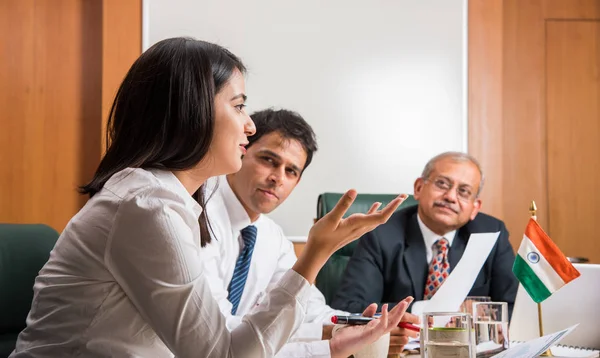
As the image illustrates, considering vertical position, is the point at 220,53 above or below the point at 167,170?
above

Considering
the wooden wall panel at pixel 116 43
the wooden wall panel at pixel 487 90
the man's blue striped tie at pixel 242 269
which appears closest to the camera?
the man's blue striped tie at pixel 242 269

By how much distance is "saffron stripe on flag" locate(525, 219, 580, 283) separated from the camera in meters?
1.94

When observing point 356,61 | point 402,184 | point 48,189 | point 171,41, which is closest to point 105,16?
point 48,189

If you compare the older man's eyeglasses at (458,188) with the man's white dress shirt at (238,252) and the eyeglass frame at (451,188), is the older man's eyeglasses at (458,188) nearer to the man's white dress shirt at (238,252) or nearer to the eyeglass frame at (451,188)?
the eyeglass frame at (451,188)

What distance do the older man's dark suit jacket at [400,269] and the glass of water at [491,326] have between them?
0.99 metres

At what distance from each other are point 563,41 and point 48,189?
3324mm

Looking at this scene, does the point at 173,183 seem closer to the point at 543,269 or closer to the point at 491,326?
the point at 491,326

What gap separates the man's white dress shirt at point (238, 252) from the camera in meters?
2.37

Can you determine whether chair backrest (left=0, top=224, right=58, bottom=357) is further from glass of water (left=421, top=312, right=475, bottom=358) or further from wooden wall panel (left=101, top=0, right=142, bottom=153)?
wooden wall panel (left=101, top=0, right=142, bottom=153)

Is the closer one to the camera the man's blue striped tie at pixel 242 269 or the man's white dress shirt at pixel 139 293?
the man's white dress shirt at pixel 139 293

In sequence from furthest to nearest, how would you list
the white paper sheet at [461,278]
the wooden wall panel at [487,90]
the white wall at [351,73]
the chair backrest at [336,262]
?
1. the wooden wall panel at [487,90]
2. the white wall at [351,73]
3. the chair backrest at [336,262]
4. the white paper sheet at [461,278]

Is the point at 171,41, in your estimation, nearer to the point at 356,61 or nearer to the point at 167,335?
the point at 167,335

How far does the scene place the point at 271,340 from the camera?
129 cm

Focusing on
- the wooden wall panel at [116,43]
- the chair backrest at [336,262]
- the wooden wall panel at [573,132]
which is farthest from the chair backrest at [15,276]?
the wooden wall panel at [573,132]
